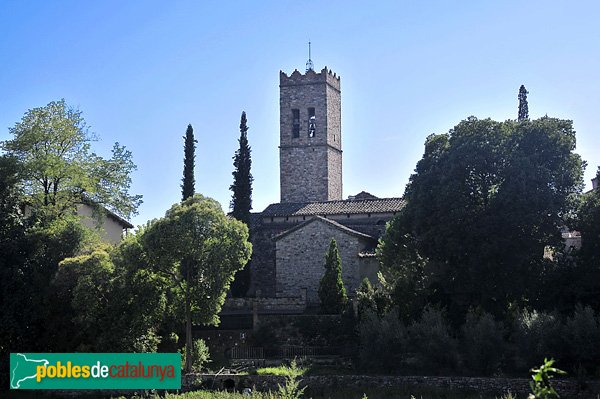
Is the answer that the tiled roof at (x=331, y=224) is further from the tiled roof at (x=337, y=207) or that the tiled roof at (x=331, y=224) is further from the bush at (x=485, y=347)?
the bush at (x=485, y=347)

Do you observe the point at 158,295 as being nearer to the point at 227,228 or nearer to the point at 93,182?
the point at 227,228

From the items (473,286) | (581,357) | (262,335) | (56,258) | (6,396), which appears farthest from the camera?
(262,335)

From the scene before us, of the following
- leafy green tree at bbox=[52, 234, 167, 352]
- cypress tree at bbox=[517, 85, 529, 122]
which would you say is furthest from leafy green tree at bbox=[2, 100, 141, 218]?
cypress tree at bbox=[517, 85, 529, 122]

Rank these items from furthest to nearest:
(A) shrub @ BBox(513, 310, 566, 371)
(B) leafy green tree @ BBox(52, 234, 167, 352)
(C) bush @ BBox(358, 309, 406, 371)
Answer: (B) leafy green tree @ BBox(52, 234, 167, 352) → (C) bush @ BBox(358, 309, 406, 371) → (A) shrub @ BBox(513, 310, 566, 371)

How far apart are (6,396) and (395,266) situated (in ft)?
56.5

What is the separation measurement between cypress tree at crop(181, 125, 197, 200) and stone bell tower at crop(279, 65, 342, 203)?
8.47 m

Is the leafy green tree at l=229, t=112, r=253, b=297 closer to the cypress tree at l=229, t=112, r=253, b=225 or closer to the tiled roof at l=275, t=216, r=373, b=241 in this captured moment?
the cypress tree at l=229, t=112, r=253, b=225

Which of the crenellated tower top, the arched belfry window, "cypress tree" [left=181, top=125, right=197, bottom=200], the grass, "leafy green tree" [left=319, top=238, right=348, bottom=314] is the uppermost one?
the crenellated tower top

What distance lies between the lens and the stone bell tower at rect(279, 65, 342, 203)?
54.1 m

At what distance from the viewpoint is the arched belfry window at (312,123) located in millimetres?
54594

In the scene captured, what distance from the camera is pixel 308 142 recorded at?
54469 mm

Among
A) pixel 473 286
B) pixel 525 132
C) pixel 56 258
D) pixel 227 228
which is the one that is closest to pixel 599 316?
pixel 473 286

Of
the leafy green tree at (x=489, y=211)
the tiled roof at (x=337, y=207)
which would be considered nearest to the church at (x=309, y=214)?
the tiled roof at (x=337, y=207)

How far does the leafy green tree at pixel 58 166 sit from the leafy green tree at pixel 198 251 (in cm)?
684
